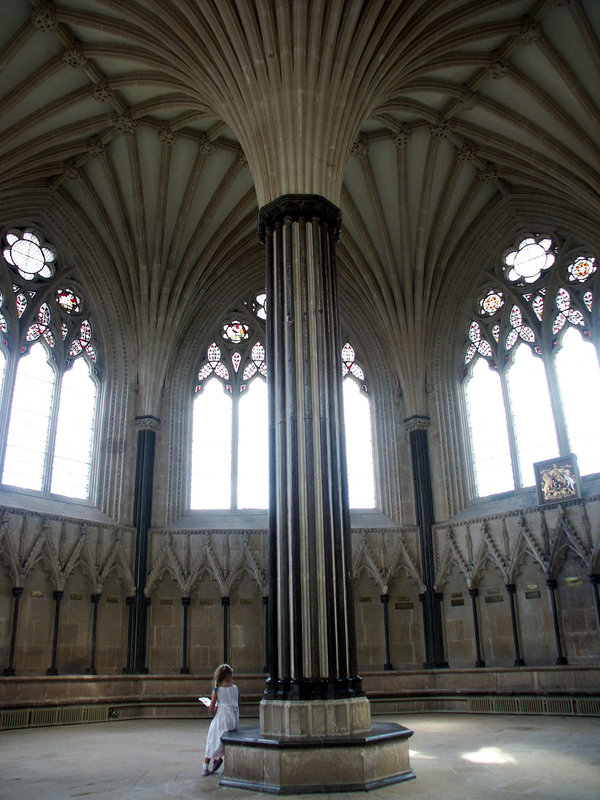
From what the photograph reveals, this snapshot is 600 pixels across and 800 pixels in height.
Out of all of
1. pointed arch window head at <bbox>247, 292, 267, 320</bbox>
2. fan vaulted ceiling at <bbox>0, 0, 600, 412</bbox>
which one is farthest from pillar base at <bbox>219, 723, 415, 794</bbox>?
pointed arch window head at <bbox>247, 292, 267, 320</bbox>

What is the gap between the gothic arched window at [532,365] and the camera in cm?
1895

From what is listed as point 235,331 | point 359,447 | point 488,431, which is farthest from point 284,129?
point 488,431

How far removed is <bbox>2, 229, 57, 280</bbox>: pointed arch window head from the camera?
19.4 metres

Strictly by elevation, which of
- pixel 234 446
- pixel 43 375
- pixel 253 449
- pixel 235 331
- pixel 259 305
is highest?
pixel 259 305

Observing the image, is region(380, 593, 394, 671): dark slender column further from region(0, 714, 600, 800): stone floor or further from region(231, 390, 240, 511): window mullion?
Result: region(231, 390, 240, 511): window mullion

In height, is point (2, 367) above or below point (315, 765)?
above

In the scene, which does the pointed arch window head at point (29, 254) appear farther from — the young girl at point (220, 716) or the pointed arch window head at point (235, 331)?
the young girl at point (220, 716)

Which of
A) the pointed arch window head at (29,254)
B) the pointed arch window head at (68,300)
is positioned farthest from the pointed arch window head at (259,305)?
→ the pointed arch window head at (29,254)

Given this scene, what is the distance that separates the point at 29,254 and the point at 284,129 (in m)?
9.86

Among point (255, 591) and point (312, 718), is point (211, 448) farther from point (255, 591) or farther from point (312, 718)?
point (312, 718)

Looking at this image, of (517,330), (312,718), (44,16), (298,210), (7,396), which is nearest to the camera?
(312,718)

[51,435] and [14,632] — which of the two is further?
[51,435]

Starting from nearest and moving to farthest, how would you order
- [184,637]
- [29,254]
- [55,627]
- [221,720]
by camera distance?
[221,720], [55,627], [184,637], [29,254]

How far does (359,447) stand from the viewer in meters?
21.7
